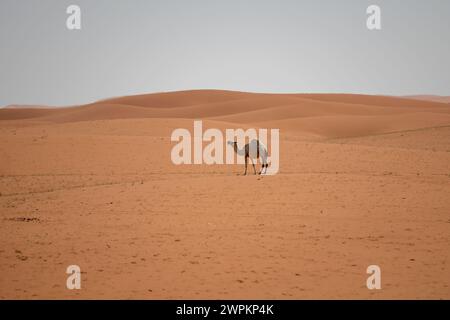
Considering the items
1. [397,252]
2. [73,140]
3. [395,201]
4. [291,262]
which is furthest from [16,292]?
[73,140]

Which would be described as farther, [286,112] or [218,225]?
[286,112]

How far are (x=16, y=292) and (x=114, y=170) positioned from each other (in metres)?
11.9

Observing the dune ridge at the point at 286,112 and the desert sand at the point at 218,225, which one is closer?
the desert sand at the point at 218,225

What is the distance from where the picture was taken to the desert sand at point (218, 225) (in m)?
6.98

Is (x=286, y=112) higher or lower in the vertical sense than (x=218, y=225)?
higher

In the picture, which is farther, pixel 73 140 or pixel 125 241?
pixel 73 140

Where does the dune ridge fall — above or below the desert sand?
above

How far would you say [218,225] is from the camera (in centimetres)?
1025

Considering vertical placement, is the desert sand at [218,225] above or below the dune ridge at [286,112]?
below

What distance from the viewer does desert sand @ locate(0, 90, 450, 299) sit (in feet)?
22.9

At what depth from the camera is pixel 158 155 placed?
66.7ft

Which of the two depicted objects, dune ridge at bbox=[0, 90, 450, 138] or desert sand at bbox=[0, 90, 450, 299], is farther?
dune ridge at bbox=[0, 90, 450, 138]
